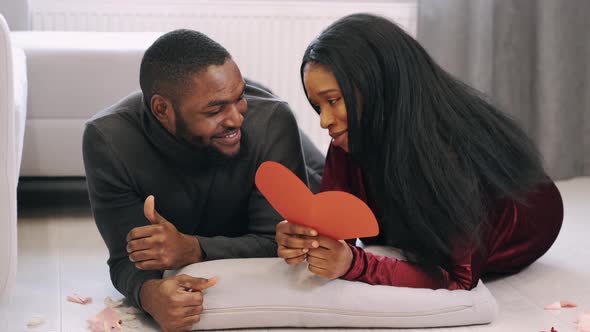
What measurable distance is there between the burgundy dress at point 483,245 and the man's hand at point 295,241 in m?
0.11

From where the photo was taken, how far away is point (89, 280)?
6.72ft

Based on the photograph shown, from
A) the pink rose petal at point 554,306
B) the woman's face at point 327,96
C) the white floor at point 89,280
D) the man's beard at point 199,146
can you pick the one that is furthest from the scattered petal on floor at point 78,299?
the pink rose petal at point 554,306

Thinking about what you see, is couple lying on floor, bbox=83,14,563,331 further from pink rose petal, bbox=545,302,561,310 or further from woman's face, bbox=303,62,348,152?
pink rose petal, bbox=545,302,561,310

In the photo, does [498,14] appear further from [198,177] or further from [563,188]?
[198,177]

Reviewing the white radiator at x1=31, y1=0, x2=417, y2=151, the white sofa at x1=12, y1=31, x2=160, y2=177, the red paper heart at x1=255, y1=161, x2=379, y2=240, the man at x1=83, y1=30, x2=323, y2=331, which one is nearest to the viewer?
the red paper heart at x1=255, y1=161, x2=379, y2=240

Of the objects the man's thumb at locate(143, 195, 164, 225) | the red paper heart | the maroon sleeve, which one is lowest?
the maroon sleeve

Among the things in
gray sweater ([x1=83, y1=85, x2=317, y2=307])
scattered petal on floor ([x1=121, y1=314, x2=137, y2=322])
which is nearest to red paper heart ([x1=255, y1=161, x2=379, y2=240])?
gray sweater ([x1=83, y1=85, x2=317, y2=307])

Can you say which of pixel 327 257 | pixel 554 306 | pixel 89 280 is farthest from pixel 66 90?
pixel 554 306

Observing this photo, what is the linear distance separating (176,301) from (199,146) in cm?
A: 31

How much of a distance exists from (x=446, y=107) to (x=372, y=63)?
0.58 ft

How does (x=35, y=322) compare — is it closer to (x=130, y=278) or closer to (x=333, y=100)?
(x=130, y=278)

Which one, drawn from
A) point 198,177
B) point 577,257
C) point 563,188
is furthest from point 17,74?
point 563,188

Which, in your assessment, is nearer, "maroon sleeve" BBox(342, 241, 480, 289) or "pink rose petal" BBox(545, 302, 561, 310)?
"maroon sleeve" BBox(342, 241, 480, 289)

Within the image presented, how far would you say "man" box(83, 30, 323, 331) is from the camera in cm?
169
